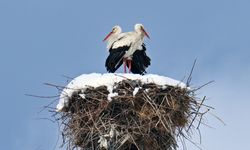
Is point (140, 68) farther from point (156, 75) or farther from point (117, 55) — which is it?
point (156, 75)

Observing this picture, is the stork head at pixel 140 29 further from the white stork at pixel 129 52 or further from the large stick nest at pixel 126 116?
the large stick nest at pixel 126 116

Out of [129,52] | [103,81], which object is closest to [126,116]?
[103,81]

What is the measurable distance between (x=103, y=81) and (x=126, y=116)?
20.0 inches

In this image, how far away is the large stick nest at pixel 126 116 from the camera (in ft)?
37.6

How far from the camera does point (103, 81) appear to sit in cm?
1162

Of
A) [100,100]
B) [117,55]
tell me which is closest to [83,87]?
[100,100]

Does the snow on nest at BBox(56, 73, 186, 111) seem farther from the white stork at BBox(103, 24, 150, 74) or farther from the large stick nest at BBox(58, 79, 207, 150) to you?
the white stork at BBox(103, 24, 150, 74)

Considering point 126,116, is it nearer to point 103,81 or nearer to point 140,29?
point 103,81

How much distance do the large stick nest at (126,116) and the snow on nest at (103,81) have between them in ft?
0.17

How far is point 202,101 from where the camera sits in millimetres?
11695

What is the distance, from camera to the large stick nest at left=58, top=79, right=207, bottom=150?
11469mm

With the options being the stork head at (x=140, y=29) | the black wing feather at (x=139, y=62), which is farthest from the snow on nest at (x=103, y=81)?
the stork head at (x=140, y=29)

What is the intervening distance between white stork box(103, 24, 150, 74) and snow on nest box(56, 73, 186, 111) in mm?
1929

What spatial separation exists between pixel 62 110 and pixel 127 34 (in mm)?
2620
